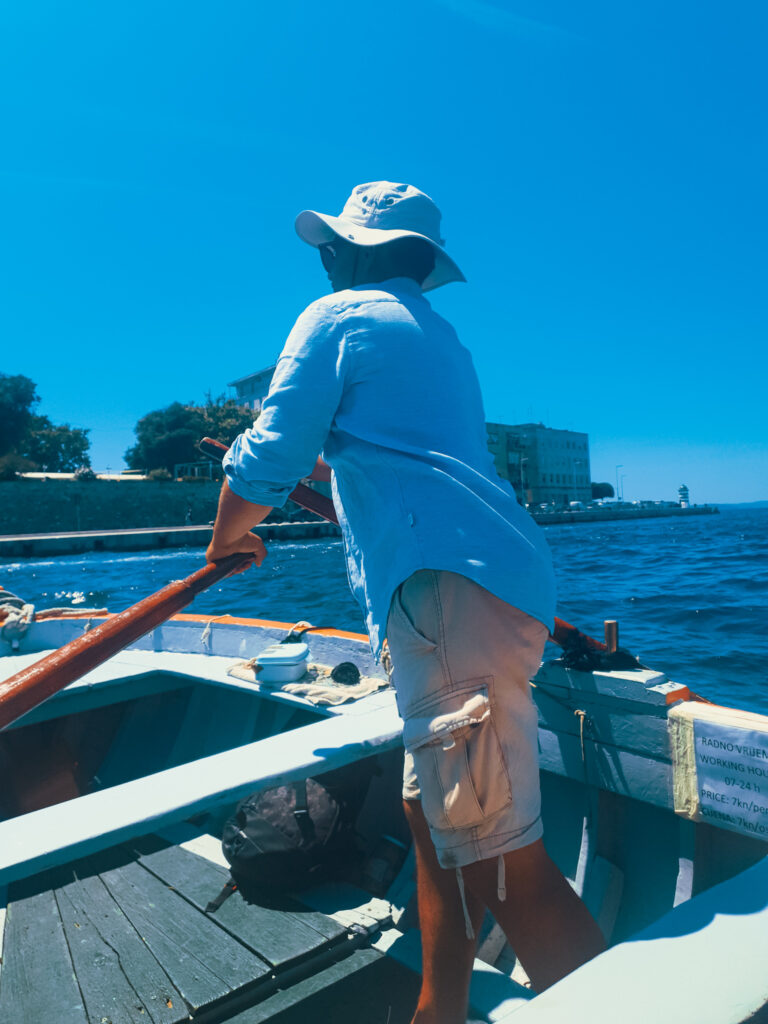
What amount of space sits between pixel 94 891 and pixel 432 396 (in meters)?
2.11

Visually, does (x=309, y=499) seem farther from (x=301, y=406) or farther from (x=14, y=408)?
(x=14, y=408)

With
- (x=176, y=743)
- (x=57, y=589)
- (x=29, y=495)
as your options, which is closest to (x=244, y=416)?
(x=29, y=495)

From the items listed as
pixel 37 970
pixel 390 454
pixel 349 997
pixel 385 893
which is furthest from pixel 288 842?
pixel 390 454

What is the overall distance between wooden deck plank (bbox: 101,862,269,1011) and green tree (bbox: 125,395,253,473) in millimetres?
59151

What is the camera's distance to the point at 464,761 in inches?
39.4

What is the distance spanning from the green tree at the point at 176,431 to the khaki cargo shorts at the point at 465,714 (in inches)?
2375

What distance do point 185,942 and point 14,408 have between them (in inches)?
2161

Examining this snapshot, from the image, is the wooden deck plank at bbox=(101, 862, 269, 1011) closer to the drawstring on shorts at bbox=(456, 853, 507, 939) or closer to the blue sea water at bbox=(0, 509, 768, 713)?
the drawstring on shorts at bbox=(456, 853, 507, 939)

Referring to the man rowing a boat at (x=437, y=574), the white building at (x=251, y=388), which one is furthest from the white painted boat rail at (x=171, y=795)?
the white building at (x=251, y=388)

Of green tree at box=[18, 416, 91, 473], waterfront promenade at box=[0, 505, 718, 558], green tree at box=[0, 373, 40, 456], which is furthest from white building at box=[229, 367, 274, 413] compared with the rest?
waterfront promenade at box=[0, 505, 718, 558]

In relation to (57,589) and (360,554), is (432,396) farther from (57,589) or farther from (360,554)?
(57,589)

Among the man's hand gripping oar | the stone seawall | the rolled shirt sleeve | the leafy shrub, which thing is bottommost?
the man's hand gripping oar

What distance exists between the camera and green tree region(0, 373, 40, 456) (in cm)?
4875

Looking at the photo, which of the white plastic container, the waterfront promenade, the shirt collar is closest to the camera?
the shirt collar
